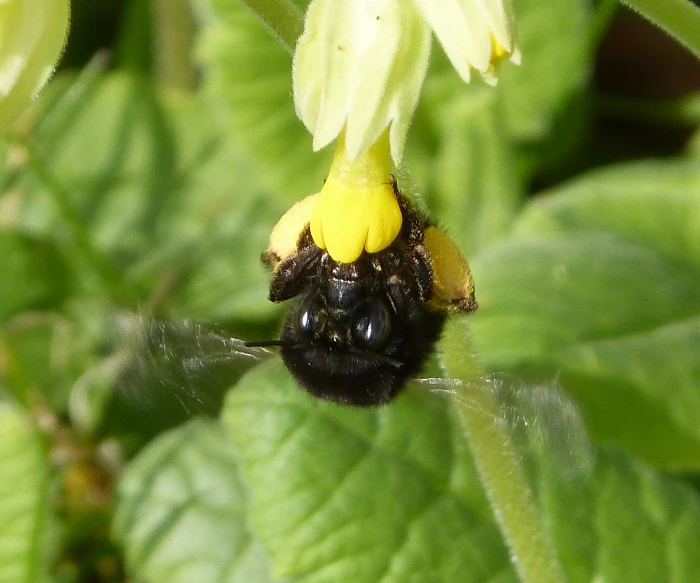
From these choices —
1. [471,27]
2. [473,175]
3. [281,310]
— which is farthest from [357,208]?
[473,175]

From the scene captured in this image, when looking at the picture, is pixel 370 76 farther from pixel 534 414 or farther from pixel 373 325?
pixel 534 414

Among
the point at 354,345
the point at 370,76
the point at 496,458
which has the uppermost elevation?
the point at 370,76

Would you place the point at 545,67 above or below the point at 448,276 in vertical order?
below

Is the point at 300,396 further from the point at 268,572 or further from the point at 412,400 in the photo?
the point at 268,572

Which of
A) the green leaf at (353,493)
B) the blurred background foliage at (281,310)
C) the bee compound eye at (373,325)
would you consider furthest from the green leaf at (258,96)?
the bee compound eye at (373,325)

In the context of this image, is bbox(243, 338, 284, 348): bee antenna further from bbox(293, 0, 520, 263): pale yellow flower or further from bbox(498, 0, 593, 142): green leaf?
bbox(498, 0, 593, 142): green leaf

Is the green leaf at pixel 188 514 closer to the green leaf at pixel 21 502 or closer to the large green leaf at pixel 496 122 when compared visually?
the green leaf at pixel 21 502

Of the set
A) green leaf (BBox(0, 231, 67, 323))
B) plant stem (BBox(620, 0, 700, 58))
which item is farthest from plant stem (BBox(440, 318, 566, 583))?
green leaf (BBox(0, 231, 67, 323))

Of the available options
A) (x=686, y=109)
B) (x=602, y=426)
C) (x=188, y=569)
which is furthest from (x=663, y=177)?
(x=188, y=569)
